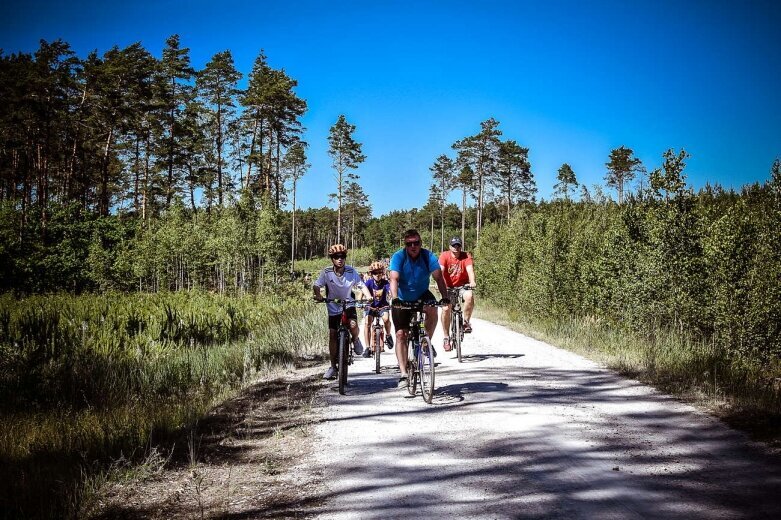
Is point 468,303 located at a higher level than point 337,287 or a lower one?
lower

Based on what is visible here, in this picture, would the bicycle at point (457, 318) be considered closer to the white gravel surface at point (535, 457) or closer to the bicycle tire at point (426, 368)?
the white gravel surface at point (535, 457)

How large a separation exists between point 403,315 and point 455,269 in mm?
4378

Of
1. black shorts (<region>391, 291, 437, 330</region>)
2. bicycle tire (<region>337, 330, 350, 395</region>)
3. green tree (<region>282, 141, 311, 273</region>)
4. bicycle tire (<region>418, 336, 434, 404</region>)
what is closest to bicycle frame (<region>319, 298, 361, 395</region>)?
bicycle tire (<region>337, 330, 350, 395</region>)

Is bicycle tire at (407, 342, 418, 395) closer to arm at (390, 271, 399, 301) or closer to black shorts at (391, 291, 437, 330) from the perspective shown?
black shorts at (391, 291, 437, 330)

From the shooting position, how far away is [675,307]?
1178 cm

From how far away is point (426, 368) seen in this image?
23.0 ft

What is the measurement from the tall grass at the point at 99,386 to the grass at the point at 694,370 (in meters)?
6.49

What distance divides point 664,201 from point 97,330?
15.7 m

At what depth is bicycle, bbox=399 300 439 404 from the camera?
6.82 metres

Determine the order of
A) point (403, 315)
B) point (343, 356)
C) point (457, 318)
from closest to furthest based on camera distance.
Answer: point (403, 315) → point (343, 356) → point (457, 318)

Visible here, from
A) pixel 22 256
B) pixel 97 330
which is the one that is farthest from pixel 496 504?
pixel 22 256

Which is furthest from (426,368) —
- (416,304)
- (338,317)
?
(338,317)

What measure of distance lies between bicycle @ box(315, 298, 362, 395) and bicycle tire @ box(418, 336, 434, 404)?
1.32 metres

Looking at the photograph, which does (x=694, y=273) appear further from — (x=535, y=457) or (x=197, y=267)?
(x=197, y=267)
